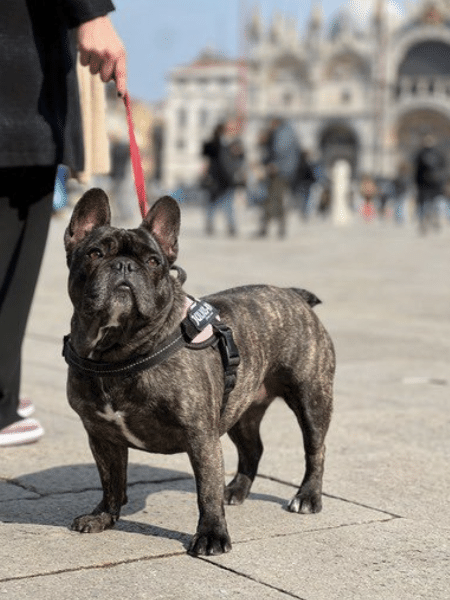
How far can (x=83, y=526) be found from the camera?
3006 mm

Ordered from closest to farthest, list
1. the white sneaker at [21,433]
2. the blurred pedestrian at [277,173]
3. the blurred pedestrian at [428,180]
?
the white sneaker at [21,433], the blurred pedestrian at [277,173], the blurred pedestrian at [428,180]

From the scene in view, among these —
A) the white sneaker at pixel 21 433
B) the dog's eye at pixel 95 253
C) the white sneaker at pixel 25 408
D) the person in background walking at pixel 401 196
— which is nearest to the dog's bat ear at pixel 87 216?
the dog's eye at pixel 95 253

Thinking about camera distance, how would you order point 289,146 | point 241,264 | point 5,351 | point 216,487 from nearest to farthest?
point 216,487 → point 5,351 → point 241,264 → point 289,146

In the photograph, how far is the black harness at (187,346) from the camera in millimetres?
2795

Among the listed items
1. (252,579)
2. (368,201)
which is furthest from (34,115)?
(368,201)

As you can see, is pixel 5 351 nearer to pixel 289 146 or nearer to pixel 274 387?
pixel 274 387

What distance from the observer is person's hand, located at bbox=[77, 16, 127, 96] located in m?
3.22

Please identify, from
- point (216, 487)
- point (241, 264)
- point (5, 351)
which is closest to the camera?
point (216, 487)

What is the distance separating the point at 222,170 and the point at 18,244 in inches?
572

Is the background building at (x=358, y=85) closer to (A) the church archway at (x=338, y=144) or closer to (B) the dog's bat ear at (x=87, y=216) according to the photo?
(A) the church archway at (x=338, y=144)

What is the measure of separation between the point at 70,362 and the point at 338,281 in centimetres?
807

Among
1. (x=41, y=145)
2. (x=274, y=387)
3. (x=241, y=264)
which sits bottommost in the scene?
(x=241, y=264)

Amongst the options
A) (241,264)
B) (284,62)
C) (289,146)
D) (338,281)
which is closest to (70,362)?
(338,281)

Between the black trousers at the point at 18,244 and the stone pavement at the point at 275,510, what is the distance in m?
0.39
